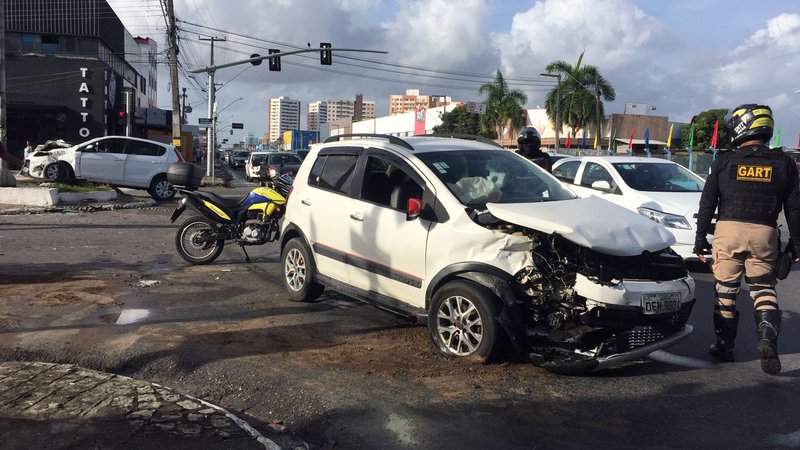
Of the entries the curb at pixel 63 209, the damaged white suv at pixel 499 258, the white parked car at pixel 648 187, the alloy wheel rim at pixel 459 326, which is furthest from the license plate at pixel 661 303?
the curb at pixel 63 209

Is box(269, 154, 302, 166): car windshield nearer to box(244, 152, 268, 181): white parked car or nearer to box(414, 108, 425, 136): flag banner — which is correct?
box(244, 152, 268, 181): white parked car

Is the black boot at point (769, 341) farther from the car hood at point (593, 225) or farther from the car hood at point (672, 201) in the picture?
the car hood at point (672, 201)

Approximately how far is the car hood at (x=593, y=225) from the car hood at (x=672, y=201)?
13.4 ft

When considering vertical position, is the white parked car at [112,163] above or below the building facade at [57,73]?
below

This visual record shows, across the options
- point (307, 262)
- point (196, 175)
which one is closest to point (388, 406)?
point (307, 262)

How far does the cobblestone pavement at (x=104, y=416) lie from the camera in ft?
12.0

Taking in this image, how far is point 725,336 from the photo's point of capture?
17.4 feet

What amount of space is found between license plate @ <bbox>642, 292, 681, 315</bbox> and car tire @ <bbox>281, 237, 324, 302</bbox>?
3394mm

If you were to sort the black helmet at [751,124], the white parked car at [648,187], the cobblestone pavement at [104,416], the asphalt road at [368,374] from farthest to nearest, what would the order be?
the white parked car at [648,187] → the black helmet at [751,124] → the asphalt road at [368,374] → the cobblestone pavement at [104,416]

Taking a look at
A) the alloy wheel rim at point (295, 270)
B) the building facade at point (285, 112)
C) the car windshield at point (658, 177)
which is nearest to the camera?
the alloy wheel rim at point (295, 270)

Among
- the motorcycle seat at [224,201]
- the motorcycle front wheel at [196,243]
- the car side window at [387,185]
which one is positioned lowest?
the motorcycle front wheel at [196,243]

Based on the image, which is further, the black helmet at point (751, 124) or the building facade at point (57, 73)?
the building facade at point (57, 73)

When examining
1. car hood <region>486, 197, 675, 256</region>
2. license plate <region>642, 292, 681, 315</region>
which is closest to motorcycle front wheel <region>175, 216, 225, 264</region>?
car hood <region>486, 197, 675, 256</region>

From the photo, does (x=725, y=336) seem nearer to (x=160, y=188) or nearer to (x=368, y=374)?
(x=368, y=374)
